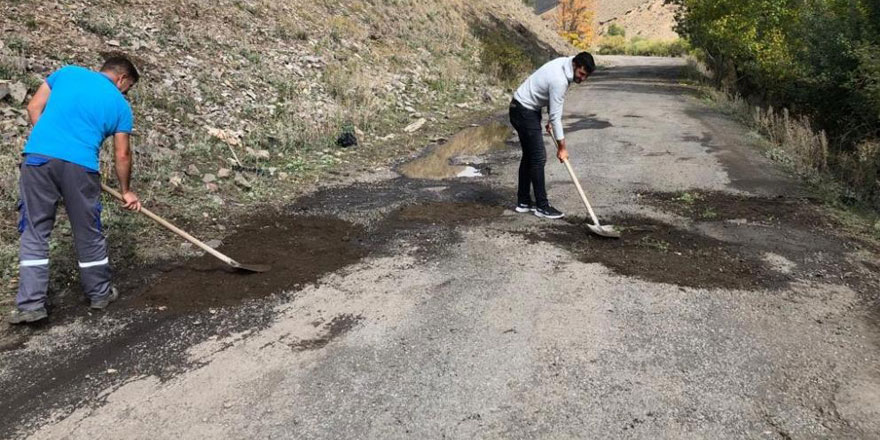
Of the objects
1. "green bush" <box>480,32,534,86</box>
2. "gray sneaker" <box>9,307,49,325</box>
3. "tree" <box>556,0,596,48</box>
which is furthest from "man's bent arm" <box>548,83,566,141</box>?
"tree" <box>556,0,596,48</box>

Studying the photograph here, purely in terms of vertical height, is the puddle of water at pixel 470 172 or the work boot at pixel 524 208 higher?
the puddle of water at pixel 470 172

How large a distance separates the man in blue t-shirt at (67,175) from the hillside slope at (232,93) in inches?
32.2

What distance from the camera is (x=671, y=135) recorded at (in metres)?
10.1

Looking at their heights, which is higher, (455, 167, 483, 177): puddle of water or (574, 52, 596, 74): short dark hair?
(574, 52, 596, 74): short dark hair

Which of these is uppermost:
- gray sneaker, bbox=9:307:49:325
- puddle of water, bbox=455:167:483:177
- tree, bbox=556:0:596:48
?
tree, bbox=556:0:596:48

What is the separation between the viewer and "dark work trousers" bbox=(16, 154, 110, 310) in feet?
11.6

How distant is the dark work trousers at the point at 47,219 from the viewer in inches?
139

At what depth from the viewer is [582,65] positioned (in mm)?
5344

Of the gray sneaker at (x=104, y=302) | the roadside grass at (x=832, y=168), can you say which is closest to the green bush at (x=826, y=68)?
the roadside grass at (x=832, y=168)

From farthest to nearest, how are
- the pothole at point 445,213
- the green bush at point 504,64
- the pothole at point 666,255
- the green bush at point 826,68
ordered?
the green bush at point 504,64 < the green bush at point 826,68 < the pothole at point 445,213 < the pothole at point 666,255

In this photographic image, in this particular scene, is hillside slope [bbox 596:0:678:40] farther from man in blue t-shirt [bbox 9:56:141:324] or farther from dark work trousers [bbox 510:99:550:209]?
man in blue t-shirt [bbox 9:56:141:324]

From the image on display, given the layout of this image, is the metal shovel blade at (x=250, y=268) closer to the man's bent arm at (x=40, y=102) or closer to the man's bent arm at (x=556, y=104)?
the man's bent arm at (x=40, y=102)

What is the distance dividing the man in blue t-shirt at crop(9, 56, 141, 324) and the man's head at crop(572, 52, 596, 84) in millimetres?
3873

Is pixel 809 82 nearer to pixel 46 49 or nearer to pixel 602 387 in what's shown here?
pixel 602 387
